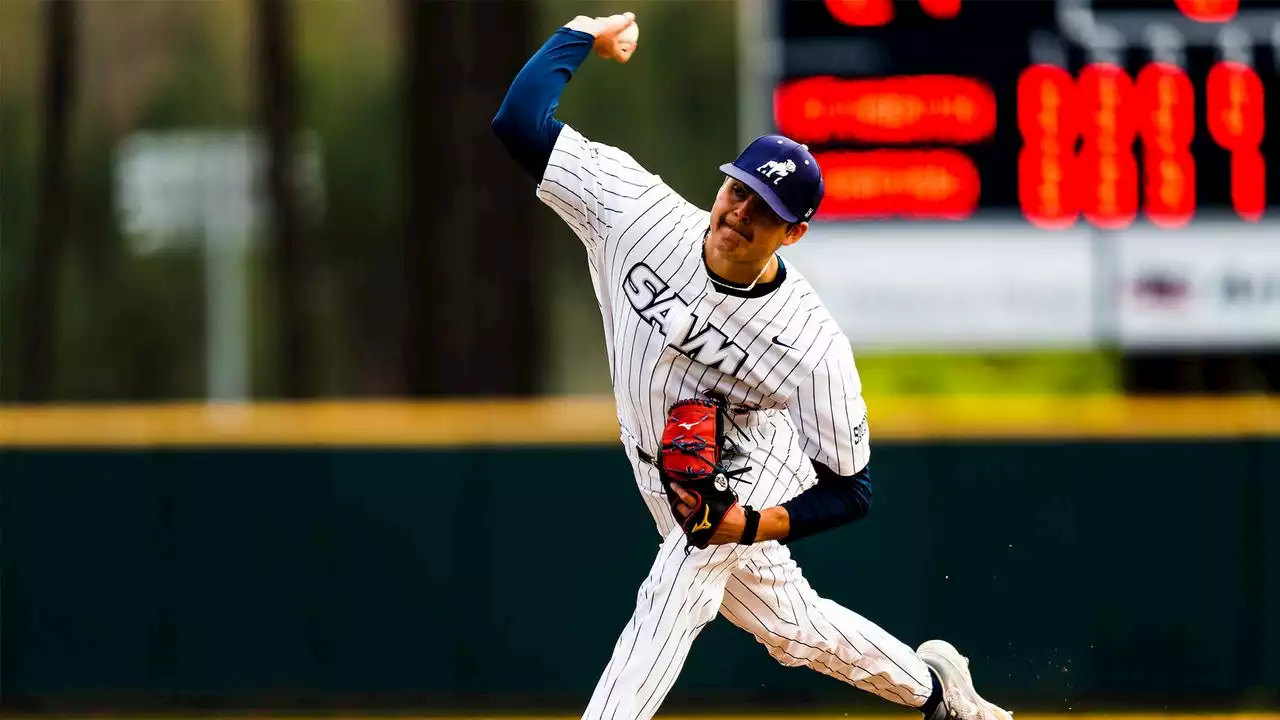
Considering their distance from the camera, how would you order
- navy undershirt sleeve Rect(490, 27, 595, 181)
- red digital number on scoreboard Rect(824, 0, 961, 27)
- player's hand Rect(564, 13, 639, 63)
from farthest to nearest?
red digital number on scoreboard Rect(824, 0, 961, 27), player's hand Rect(564, 13, 639, 63), navy undershirt sleeve Rect(490, 27, 595, 181)

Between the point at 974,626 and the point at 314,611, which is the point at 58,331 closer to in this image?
the point at 314,611

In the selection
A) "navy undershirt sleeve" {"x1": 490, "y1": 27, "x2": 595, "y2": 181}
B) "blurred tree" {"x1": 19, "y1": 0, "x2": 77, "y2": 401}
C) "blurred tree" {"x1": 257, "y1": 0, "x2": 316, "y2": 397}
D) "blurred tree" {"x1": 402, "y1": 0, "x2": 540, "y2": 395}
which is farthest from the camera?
"blurred tree" {"x1": 257, "y1": 0, "x2": 316, "y2": 397}

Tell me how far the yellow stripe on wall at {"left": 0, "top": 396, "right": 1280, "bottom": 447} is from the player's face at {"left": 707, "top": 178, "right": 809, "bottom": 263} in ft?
8.78

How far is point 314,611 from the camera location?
20.5 ft

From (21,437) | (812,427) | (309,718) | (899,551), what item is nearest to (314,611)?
(309,718)

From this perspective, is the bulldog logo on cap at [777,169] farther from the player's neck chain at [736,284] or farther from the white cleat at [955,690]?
the white cleat at [955,690]

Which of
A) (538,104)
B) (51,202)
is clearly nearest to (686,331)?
(538,104)

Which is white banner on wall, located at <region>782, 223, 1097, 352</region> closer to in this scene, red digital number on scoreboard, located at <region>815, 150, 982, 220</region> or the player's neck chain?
red digital number on scoreboard, located at <region>815, 150, 982, 220</region>

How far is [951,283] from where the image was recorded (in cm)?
793

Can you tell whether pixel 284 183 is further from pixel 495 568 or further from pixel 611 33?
pixel 611 33

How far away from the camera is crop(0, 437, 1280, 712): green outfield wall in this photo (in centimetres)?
612

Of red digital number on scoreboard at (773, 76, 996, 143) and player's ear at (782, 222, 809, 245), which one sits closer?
player's ear at (782, 222, 809, 245)

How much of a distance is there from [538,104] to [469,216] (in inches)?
182

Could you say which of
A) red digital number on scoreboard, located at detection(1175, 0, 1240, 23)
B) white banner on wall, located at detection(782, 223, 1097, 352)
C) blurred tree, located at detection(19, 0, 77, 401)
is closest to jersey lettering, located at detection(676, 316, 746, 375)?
white banner on wall, located at detection(782, 223, 1097, 352)
